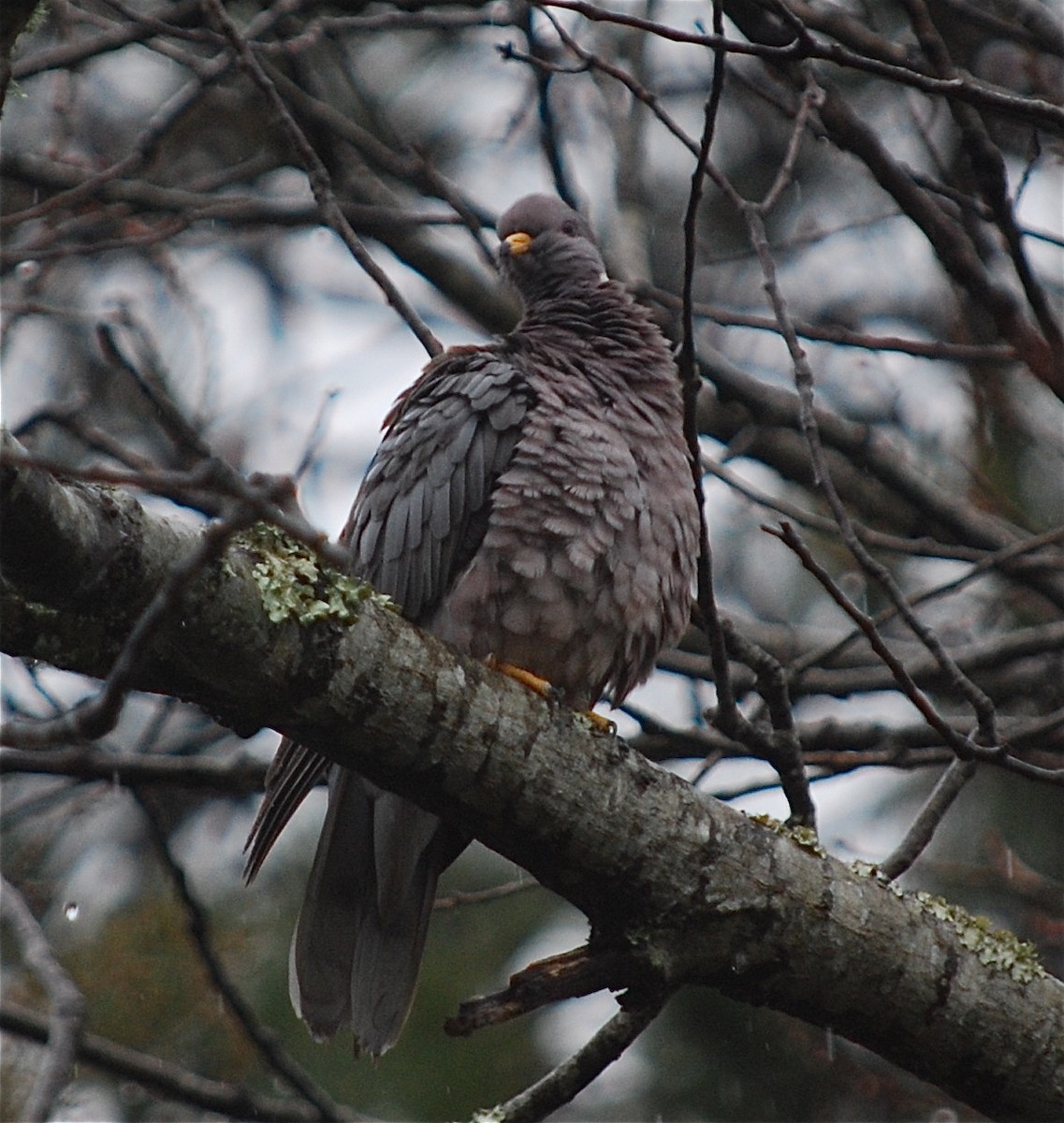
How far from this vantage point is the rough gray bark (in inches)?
94.5

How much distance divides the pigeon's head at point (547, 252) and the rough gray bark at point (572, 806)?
2.24 m

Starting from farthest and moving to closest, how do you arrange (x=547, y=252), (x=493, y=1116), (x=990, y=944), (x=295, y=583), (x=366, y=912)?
(x=547, y=252)
(x=366, y=912)
(x=990, y=944)
(x=493, y=1116)
(x=295, y=583)

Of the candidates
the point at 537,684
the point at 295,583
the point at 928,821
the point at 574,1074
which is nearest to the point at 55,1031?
the point at 295,583

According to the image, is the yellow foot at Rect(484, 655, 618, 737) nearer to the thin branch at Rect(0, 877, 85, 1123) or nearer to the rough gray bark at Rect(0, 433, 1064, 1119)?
the rough gray bark at Rect(0, 433, 1064, 1119)

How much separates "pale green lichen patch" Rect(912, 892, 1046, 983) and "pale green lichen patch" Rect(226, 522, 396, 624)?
1495 mm

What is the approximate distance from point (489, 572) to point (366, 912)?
3.18ft

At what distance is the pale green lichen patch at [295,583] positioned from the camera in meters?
2.53

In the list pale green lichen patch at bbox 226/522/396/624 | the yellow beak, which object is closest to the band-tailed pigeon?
the yellow beak

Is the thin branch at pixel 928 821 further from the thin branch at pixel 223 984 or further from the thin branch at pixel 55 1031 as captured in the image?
the thin branch at pixel 55 1031

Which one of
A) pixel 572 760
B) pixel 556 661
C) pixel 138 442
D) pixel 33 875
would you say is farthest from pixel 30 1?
pixel 138 442

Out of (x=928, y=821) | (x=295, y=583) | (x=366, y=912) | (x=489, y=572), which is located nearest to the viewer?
(x=295, y=583)

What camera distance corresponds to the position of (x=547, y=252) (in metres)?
4.91

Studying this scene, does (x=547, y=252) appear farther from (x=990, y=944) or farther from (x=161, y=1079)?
(x=161, y=1079)

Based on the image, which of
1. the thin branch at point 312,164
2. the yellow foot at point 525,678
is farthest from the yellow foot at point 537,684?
the thin branch at point 312,164
